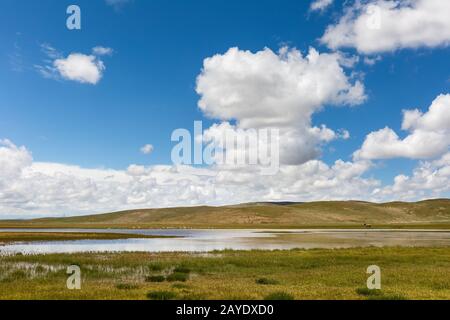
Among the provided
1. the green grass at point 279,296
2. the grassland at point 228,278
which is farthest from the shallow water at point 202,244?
the green grass at point 279,296

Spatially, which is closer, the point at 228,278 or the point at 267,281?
the point at 267,281

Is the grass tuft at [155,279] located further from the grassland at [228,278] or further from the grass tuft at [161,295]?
the grass tuft at [161,295]

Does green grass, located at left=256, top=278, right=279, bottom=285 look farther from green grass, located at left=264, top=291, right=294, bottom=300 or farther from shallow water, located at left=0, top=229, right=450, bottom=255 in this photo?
shallow water, located at left=0, top=229, right=450, bottom=255

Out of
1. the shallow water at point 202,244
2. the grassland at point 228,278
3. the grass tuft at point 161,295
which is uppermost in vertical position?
the grass tuft at point 161,295

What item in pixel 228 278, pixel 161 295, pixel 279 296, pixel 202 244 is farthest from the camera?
pixel 202 244

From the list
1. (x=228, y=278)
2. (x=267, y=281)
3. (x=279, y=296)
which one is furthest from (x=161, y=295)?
(x=228, y=278)

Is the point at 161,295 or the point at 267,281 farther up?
the point at 161,295

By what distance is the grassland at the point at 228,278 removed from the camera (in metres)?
21.0

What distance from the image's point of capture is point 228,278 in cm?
2995

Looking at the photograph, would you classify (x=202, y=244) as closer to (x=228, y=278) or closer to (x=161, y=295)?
(x=228, y=278)

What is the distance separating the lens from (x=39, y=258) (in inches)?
1747
